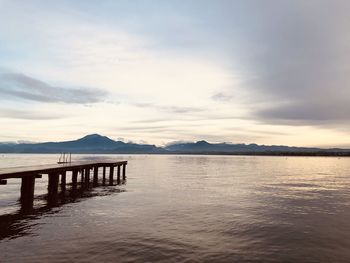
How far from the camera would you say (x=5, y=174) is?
73.5ft

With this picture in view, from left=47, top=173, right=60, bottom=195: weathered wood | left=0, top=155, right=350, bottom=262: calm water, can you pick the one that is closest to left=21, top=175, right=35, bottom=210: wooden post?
left=0, top=155, right=350, bottom=262: calm water

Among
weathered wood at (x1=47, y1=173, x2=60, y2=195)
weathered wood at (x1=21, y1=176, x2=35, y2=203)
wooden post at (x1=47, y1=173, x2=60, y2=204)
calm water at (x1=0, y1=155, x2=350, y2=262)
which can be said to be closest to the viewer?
calm water at (x1=0, y1=155, x2=350, y2=262)

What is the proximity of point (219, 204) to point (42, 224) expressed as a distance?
13898mm

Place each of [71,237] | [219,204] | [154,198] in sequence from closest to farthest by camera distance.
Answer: [71,237], [219,204], [154,198]

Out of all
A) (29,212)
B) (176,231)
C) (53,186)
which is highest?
(53,186)

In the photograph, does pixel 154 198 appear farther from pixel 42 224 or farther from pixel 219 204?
pixel 42 224

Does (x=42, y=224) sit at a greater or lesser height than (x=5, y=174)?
lesser

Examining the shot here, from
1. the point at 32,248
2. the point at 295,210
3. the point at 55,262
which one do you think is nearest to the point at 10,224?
the point at 32,248

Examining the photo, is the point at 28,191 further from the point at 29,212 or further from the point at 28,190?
the point at 29,212

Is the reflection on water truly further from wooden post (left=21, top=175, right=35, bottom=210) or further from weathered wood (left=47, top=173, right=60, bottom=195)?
weathered wood (left=47, top=173, right=60, bottom=195)

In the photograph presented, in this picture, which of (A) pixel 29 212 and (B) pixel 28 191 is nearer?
(A) pixel 29 212

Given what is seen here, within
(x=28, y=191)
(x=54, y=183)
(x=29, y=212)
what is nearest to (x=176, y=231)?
(x=29, y=212)

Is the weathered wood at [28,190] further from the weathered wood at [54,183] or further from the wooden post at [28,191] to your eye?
the weathered wood at [54,183]

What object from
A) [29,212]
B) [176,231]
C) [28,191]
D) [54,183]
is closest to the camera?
[176,231]
